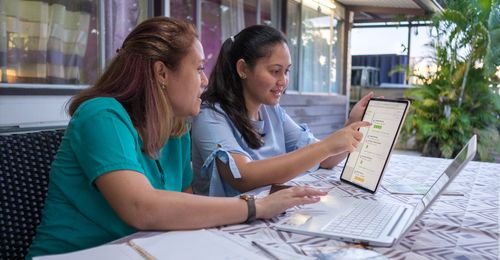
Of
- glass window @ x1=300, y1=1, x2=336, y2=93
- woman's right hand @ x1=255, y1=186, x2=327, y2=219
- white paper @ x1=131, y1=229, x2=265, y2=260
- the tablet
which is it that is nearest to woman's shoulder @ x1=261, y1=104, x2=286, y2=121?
the tablet

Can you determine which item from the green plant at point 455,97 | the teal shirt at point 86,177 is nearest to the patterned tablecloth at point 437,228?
the teal shirt at point 86,177

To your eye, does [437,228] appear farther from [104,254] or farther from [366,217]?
[104,254]

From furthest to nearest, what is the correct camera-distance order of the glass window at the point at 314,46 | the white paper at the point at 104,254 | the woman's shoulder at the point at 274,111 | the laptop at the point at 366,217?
the glass window at the point at 314,46 < the woman's shoulder at the point at 274,111 < the laptop at the point at 366,217 < the white paper at the point at 104,254

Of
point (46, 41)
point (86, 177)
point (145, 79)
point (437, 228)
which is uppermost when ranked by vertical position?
Result: point (46, 41)

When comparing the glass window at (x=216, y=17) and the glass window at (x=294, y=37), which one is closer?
the glass window at (x=216, y=17)

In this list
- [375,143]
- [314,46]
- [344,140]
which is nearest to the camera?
[344,140]

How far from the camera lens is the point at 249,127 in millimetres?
1742

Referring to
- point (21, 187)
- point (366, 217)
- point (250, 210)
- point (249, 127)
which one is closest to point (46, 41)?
point (249, 127)

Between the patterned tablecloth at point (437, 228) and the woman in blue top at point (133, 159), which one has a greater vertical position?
the woman in blue top at point (133, 159)

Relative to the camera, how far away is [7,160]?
112 cm

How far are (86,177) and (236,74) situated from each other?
918mm

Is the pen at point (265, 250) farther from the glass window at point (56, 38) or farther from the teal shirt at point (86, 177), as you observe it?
the glass window at point (56, 38)

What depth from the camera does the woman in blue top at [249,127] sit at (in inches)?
56.3

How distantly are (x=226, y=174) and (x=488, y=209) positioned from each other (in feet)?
2.62
